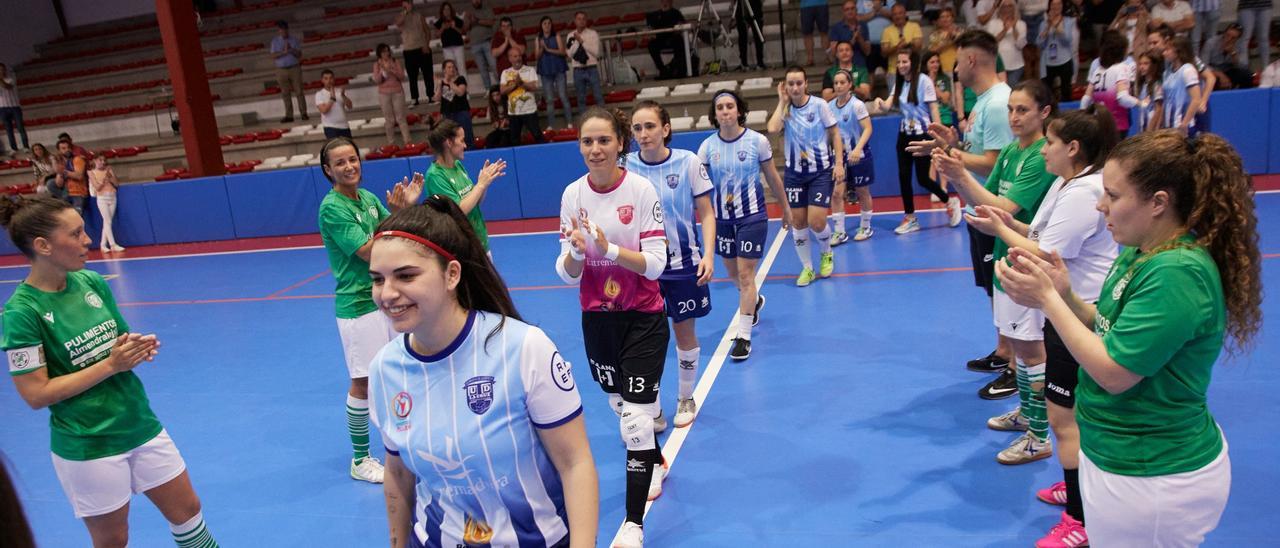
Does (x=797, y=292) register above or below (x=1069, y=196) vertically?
below

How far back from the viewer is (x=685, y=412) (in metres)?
5.93

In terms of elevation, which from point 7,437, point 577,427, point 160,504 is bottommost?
point 7,437

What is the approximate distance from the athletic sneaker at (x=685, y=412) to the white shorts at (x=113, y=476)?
3009 mm

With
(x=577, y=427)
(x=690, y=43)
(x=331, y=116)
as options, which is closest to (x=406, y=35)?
(x=331, y=116)

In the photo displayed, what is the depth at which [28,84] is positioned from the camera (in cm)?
2430

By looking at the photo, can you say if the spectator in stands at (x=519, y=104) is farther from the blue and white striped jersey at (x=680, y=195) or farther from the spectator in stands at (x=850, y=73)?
the blue and white striped jersey at (x=680, y=195)

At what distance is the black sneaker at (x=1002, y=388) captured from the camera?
588 centimetres

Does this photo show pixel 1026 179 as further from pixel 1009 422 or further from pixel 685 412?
pixel 685 412

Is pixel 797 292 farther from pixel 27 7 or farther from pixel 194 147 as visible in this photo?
pixel 27 7

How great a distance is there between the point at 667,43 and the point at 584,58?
6.86 feet

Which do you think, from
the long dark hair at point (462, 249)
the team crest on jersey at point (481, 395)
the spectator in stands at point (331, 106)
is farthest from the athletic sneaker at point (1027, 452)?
the spectator in stands at point (331, 106)

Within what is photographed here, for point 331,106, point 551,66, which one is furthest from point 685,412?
point 331,106

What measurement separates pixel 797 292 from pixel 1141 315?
20.5 ft

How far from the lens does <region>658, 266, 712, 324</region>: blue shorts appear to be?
5.55 meters
